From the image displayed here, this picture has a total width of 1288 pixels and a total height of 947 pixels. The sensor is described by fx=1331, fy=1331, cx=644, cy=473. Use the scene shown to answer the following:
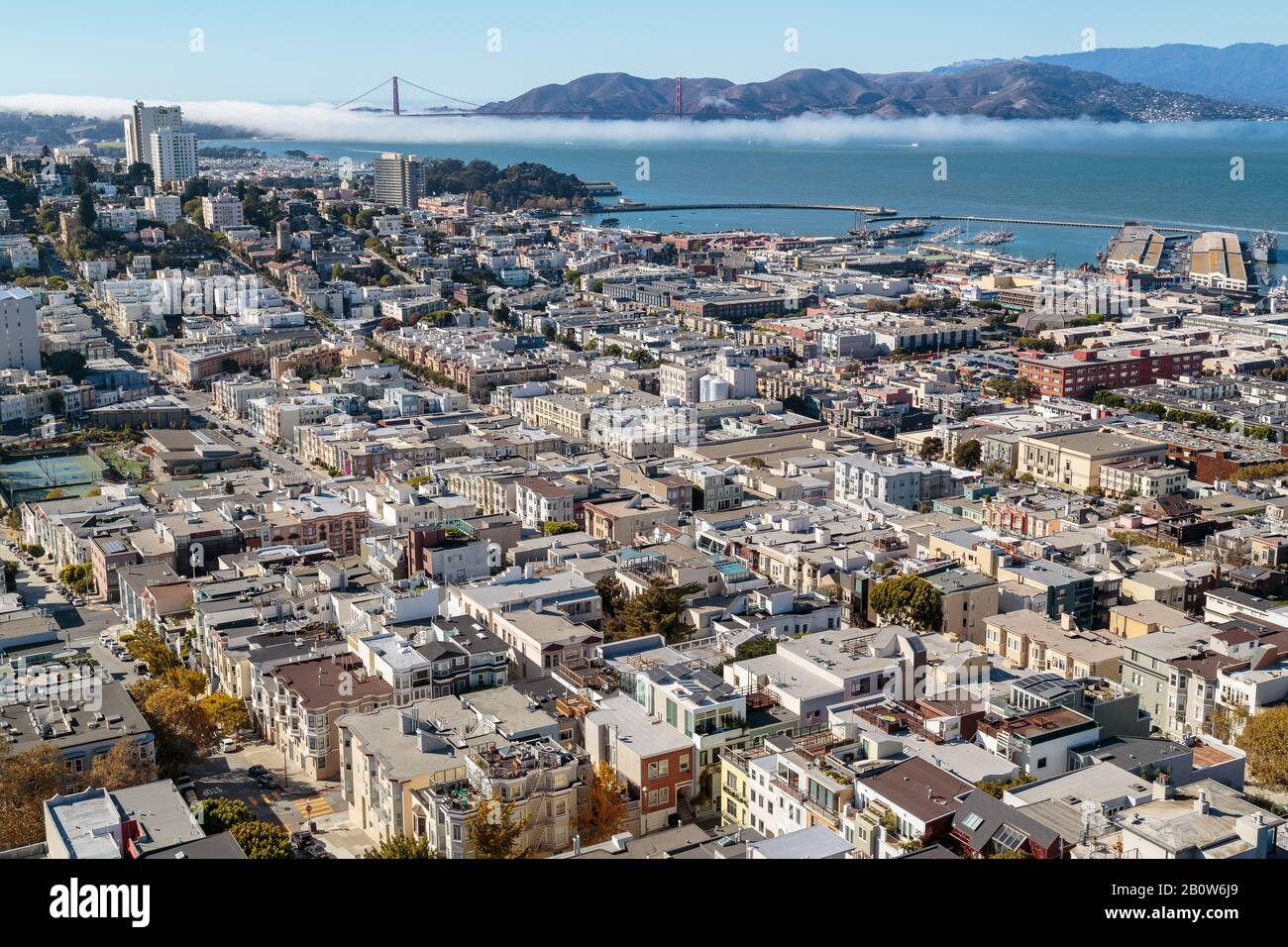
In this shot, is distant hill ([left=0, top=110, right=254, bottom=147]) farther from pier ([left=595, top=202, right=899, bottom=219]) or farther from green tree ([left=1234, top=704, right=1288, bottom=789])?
green tree ([left=1234, top=704, right=1288, bottom=789])

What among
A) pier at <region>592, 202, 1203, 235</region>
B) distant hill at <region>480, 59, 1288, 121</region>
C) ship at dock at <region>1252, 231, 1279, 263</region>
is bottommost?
ship at dock at <region>1252, 231, 1279, 263</region>

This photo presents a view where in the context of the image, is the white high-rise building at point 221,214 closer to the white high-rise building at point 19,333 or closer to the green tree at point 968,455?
the white high-rise building at point 19,333

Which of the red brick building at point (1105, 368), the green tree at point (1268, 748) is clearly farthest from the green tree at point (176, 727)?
the red brick building at point (1105, 368)

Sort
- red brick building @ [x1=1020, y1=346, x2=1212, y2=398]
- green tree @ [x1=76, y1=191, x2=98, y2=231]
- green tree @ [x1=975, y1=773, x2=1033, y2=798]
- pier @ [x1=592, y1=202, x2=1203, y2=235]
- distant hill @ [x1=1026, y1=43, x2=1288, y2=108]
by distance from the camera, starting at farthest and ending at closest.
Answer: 1. distant hill @ [x1=1026, y1=43, x2=1288, y2=108]
2. pier @ [x1=592, y1=202, x2=1203, y2=235]
3. green tree @ [x1=76, y1=191, x2=98, y2=231]
4. red brick building @ [x1=1020, y1=346, x2=1212, y2=398]
5. green tree @ [x1=975, y1=773, x2=1033, y2=798]

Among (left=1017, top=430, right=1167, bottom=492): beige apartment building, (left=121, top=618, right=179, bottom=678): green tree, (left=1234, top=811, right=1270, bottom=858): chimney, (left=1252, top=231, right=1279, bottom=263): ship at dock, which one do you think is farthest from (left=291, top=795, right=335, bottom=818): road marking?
(left=1252, top=231, right=1279, bottom=263): ship at dock
